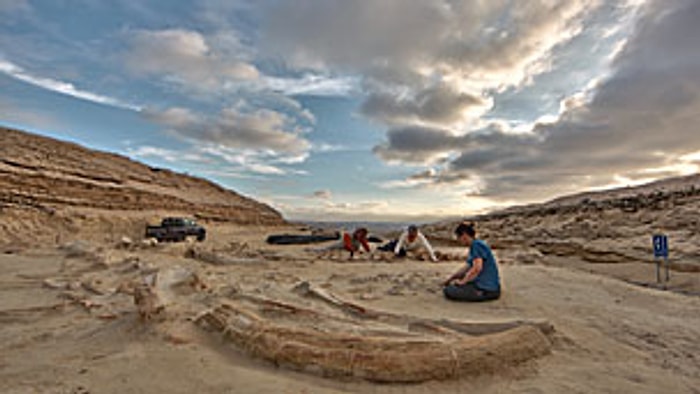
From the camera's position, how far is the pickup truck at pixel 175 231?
16.3 metres

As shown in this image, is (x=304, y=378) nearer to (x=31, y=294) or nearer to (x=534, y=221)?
(x=31, y=294)

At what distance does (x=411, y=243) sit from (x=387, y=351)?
28.2 ft

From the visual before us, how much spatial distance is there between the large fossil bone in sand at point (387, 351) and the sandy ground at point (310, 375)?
0.07 m

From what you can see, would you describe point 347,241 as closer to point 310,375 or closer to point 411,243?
point 411,243

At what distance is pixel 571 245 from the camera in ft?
44.7

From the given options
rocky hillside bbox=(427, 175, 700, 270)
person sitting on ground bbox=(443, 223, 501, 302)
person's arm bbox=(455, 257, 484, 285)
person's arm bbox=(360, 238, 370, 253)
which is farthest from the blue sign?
person's arm bbox=(360, 238, 370, 253)

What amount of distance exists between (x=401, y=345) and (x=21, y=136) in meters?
27.0

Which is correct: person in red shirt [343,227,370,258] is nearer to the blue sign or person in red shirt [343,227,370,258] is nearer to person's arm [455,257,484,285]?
person's arm [455,257,484,285]

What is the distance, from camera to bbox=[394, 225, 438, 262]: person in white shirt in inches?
409

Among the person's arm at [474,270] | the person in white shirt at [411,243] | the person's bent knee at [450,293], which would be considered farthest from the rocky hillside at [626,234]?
the person's bent knee at [450,293]

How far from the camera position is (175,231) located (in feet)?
55.0

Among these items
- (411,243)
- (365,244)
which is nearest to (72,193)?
(365,244)

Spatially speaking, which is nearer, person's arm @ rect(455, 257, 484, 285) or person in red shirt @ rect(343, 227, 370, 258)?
person's arm @ rect(455, 257, 484, 285)

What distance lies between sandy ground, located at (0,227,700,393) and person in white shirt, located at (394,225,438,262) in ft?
13.0
